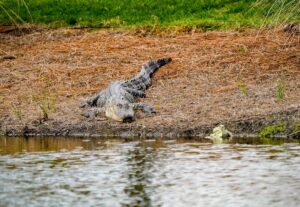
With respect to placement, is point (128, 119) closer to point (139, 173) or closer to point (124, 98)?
point (124, 98)

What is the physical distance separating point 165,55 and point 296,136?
538 centimetres

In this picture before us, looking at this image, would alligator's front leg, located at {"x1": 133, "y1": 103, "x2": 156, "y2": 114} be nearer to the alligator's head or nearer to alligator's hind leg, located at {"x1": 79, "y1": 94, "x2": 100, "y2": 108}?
the alligator's head

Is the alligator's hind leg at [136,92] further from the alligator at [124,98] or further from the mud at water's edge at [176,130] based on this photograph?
the mud at water's edge at [176,130]

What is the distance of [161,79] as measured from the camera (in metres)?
15.1

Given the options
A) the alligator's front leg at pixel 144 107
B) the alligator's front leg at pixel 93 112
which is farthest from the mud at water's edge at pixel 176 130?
the alligator's front leg at pixel 144 107

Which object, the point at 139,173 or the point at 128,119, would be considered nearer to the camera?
the point at 139,173

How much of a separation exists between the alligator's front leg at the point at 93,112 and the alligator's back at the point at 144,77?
1099mm

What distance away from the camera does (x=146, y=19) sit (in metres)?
18.6

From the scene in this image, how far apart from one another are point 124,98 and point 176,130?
1786 mm

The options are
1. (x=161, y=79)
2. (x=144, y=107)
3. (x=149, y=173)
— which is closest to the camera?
(x=149, y=173)

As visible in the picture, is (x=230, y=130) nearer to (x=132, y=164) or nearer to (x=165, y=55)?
(x=132, y=164)

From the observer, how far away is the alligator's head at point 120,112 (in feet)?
41.0

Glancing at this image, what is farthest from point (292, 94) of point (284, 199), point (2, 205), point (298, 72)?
point (2, 205)

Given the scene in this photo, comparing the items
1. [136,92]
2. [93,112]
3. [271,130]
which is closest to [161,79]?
[136,92]
